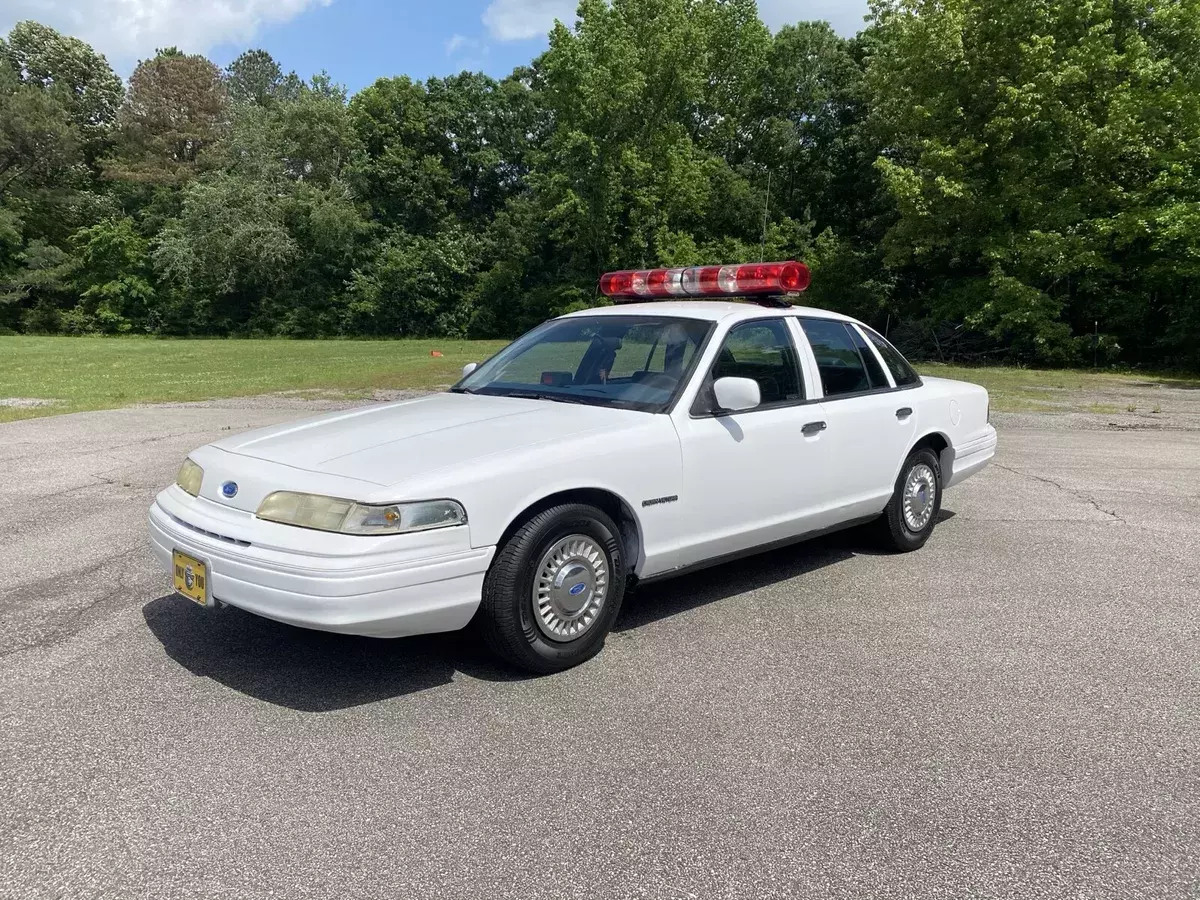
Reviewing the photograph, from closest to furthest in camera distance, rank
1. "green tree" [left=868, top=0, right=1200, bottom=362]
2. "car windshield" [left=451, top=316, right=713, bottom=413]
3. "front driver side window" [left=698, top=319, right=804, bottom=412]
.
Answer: "car windshield" [left=451, top=316, right=713, bottom=413] < "front driver side window" [left=698, top=319, right=804, bottom=412] < "green tree" [left=868, top=0, right=1200, bottom=362]

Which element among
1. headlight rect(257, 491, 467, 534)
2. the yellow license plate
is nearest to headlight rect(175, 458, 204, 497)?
the yellow license plate

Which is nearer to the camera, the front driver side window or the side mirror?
the side mirror

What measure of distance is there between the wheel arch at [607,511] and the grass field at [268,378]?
11.7m

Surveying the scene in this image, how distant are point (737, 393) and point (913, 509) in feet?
7.60

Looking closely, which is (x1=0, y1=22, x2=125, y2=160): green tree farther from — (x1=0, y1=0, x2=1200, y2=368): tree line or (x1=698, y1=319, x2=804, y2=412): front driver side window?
(x1=698, y1=319, x2=804, y2=412): front driver side window

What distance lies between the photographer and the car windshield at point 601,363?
466 centimetres

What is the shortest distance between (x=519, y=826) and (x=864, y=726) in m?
1.48

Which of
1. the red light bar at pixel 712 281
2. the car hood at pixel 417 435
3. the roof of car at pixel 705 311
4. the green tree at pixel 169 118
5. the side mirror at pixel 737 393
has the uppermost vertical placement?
the green tree at pixel 169 118

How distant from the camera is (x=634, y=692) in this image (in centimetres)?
381

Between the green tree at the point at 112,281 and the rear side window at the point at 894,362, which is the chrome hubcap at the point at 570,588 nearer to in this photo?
the rear side window at the point at 894,362

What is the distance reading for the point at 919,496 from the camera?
6.05 m

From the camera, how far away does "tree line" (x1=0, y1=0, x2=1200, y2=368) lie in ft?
84.4

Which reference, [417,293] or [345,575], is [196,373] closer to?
[345,575]

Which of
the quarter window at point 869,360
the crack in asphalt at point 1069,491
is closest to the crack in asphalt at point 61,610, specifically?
the quarter window at point 869,360
